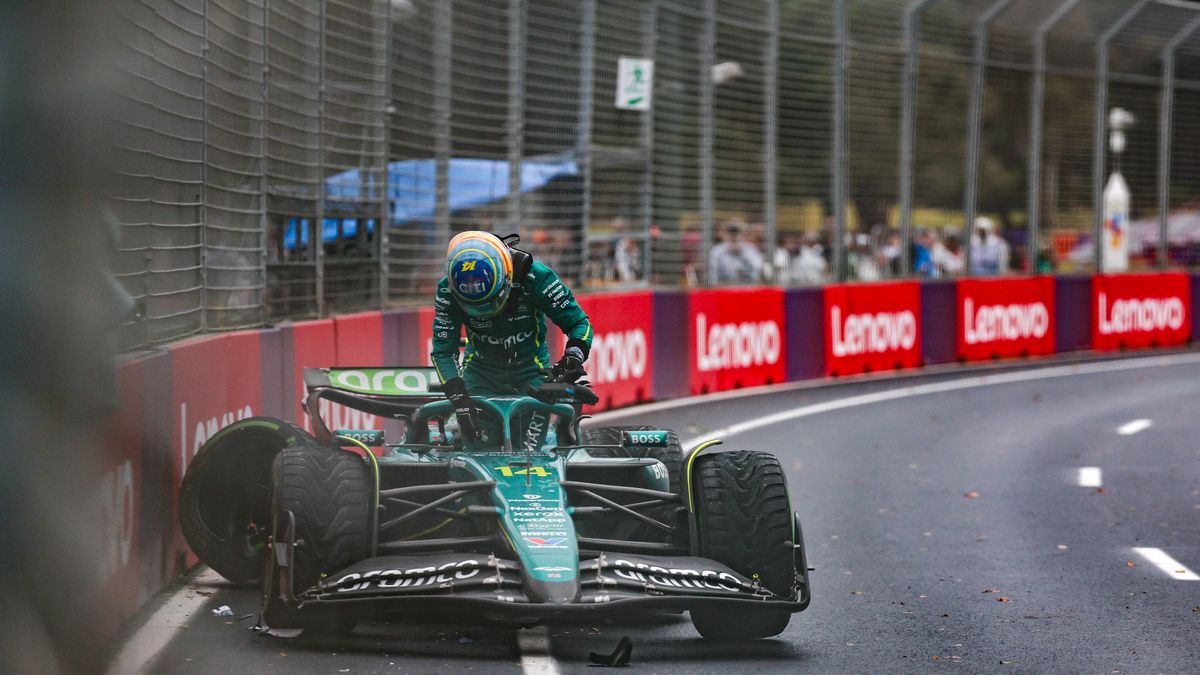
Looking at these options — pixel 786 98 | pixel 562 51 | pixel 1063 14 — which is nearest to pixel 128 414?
pixel 562 51

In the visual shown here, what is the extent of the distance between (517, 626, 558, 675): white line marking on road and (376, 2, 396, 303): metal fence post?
8.13m

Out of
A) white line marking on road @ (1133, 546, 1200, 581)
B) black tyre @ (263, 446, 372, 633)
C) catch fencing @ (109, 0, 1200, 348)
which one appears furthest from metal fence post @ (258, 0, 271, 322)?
white line marking on road @ (1133, 546, 1200, 581)

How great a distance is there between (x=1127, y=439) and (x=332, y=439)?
1076 centimetres

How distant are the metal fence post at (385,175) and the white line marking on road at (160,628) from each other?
21.8 ft

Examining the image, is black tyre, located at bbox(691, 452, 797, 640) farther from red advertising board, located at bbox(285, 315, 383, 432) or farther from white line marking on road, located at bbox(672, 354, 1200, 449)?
white line marking on road, located at bbox(672, 354, 1200, 449)

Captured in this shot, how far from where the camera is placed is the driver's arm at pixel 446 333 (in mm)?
8789

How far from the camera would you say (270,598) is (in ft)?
24.0

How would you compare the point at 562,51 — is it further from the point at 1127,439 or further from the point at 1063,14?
the point at 1063,14

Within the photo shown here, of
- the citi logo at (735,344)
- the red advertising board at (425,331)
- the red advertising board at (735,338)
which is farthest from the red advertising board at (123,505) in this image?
the citi logo at (735,344)

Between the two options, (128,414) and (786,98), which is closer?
(128,414)

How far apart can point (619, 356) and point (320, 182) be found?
6.11 m

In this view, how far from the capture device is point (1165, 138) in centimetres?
3369

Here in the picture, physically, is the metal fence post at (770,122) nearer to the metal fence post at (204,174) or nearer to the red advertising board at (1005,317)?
the red advertising board at (1005,317)

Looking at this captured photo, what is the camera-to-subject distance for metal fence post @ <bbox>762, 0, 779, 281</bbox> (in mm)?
24531
